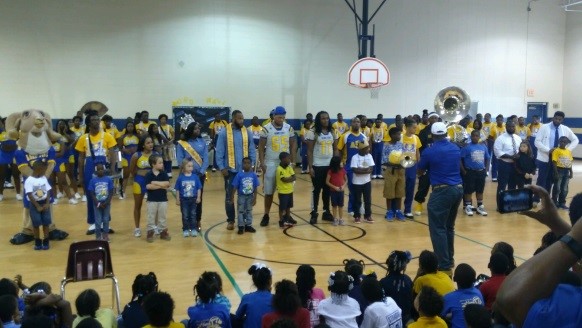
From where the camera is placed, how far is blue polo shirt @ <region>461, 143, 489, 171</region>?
9.77 metres

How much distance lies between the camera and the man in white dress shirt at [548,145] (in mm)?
10188

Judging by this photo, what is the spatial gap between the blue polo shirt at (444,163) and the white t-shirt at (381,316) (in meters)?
2.78

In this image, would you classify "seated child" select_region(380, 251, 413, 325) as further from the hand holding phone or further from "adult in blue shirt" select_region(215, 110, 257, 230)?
"adult in blue shirt" select_region(215, 110, 257, 230)

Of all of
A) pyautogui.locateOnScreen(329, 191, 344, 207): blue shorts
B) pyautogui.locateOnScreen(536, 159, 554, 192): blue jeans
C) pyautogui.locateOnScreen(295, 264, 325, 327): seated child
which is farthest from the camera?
pyautogui.locateOnScreen(536, 159, 554, 192): blue jeans

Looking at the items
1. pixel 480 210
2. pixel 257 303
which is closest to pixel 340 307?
pixel 257 303

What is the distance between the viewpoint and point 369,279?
12.5 feet

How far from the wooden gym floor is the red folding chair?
1.36 ft

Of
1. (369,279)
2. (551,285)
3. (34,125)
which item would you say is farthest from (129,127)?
(551,285)

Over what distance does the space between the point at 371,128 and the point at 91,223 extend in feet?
30.4

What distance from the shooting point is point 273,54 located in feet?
56.1

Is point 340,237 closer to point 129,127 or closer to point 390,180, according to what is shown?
point 390,180

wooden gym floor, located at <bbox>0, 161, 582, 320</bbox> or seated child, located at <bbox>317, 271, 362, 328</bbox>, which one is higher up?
seated child, located at <bbox>317, 271, 362, 328</bbox>

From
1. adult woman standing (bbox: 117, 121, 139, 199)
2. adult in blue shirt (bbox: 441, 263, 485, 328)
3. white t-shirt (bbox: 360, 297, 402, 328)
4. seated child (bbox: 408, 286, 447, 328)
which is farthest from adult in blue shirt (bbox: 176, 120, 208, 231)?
seated child (bbox: 408, 286, 447, 328)

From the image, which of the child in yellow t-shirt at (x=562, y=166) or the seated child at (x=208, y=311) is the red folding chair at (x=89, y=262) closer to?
the seated child at (x=208, y=311)
